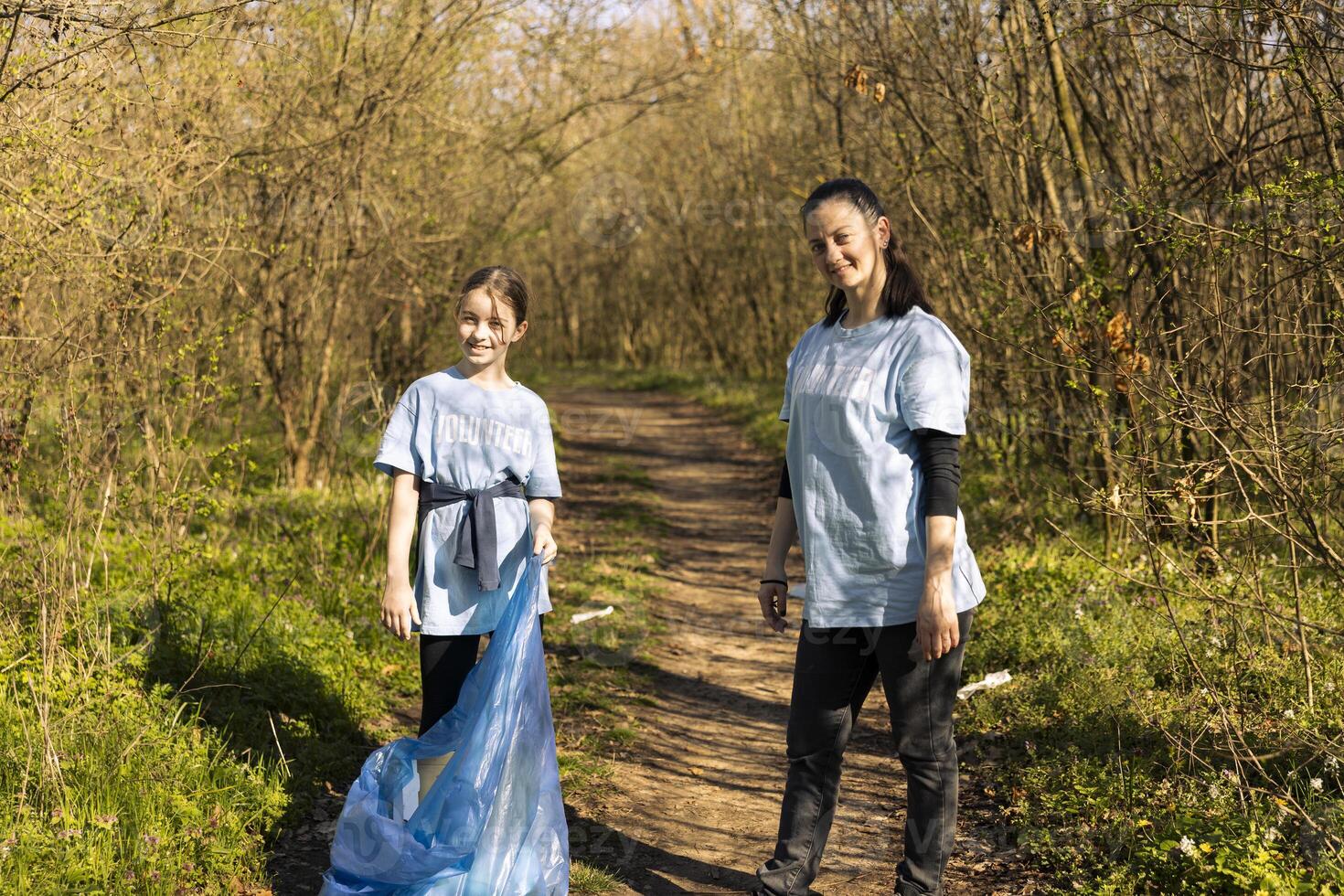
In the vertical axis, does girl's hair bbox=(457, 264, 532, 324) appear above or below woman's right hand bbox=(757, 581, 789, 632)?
above

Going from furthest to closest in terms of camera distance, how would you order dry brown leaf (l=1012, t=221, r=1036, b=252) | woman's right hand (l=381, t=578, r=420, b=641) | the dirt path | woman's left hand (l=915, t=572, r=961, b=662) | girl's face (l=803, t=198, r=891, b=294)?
1. dry brown leaf (l=1012, t=221, r=1036, b=252)
2. the dirt path
3. woman's right hand (l=381, t=578, r=420, b=641)
4. girl's face (l=803, t=198, r=891, b=294)
5. woman's left hand (l=915, t=572, r=961, b=662)

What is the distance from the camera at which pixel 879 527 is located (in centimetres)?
285

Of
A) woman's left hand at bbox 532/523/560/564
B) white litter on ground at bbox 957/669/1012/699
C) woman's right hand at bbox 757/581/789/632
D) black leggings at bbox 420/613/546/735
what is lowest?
white litter on ground at bbox 957/669/1012/699

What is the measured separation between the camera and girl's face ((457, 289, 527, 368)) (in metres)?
3.21

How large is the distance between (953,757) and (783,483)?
846mm

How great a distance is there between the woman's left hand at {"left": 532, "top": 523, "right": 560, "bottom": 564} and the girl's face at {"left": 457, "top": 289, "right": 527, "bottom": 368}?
0.49m

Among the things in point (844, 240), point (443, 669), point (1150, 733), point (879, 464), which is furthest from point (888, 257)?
point (1150, 733)

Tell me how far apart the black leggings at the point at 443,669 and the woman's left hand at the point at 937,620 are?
112cm

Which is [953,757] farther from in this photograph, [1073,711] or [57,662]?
[57,662]

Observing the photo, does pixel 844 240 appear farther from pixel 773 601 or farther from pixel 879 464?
pixel 773 601

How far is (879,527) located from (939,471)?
0.66 ft

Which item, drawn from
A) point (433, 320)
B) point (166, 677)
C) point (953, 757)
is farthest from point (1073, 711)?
point (433, 320)

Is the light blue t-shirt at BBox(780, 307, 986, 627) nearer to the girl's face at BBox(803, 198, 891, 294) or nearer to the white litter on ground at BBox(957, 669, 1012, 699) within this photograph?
the girl's face at BBox(803, 198, 891, 294)

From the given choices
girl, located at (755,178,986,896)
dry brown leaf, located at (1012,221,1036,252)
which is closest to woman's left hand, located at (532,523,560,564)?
girl, located at (755,178,986,896)
